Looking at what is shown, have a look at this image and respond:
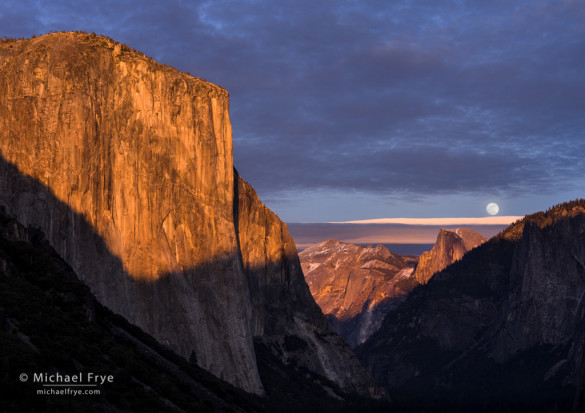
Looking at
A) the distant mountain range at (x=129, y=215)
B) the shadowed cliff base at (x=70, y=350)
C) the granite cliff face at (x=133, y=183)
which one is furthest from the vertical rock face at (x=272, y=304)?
the shadowed cliff base at (x=70, y=350)

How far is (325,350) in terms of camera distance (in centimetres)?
19800

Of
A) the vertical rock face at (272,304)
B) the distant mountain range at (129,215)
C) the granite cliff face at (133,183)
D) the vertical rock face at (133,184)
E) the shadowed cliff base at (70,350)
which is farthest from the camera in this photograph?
the vertical rock face at (272,304)

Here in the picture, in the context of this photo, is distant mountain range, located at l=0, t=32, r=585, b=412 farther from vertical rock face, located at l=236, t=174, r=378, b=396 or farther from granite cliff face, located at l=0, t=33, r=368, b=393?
vertical rock face, located at l=236, t=174, r=378, b=396

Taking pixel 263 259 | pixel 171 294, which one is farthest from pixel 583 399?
pixel 171 294

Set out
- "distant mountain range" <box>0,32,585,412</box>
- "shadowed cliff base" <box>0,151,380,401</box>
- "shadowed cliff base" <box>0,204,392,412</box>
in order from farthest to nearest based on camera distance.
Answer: "shadowed cliff base" <box>0,151,380,401</box> → "distant mountain range" <box>0,32,585,412</box> → "shadowed cliff base" <box>0,204,392,412</box>

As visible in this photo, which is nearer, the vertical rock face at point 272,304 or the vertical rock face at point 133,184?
the vertical rock face at point 133,184

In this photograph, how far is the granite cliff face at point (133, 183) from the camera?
108812 mm

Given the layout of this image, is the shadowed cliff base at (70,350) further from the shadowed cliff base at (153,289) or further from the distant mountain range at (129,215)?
the shadowed cliff base at (153,289)

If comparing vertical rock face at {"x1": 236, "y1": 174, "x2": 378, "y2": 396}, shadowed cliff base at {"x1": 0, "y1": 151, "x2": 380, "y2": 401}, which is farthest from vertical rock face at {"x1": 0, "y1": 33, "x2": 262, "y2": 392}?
vertical rock face at {"x1": 236, "y1": 174, "x2": 378, "y2": 396}

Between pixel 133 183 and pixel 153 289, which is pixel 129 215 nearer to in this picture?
pixel 133 183

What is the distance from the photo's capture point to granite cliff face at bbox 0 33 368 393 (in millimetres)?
108812

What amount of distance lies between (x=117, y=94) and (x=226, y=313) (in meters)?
37.8

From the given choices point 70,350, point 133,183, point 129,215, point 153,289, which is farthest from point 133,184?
point 70,350

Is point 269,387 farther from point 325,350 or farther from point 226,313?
point 325,350
